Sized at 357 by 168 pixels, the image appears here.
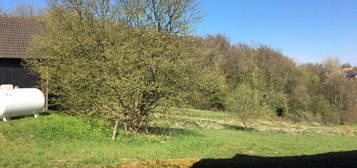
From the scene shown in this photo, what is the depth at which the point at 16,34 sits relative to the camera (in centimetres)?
2030

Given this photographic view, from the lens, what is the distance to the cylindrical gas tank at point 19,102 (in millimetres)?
12672

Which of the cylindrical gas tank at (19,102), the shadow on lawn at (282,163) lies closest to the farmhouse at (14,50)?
the cylindrical gas tank at (19,102)

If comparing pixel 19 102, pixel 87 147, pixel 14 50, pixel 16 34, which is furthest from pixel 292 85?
pixel 87 147

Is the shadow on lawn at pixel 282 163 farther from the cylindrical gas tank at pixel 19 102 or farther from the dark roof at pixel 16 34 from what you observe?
the dark roof at pixel 16 34

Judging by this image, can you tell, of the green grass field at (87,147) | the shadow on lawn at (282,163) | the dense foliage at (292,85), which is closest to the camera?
the shadow on lawn at (282,163)

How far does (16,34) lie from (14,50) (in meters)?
1.57

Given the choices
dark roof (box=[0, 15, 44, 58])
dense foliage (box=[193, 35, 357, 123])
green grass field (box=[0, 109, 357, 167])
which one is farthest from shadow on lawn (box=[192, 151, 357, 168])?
dense foliage (box=[193, 35, 357, 123])

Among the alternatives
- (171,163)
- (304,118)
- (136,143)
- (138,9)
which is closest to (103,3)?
(138,9)

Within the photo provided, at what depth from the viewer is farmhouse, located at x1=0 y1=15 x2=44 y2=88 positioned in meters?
18.8

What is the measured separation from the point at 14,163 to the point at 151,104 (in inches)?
269

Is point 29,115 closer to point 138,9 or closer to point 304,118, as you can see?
point 138,9

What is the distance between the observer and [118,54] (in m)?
12.3

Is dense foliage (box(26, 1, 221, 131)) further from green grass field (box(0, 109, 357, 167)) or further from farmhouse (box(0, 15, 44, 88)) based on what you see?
farmhouse (box(0, 15, 44, 88))

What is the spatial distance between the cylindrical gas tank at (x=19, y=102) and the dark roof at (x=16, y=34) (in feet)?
21.3
